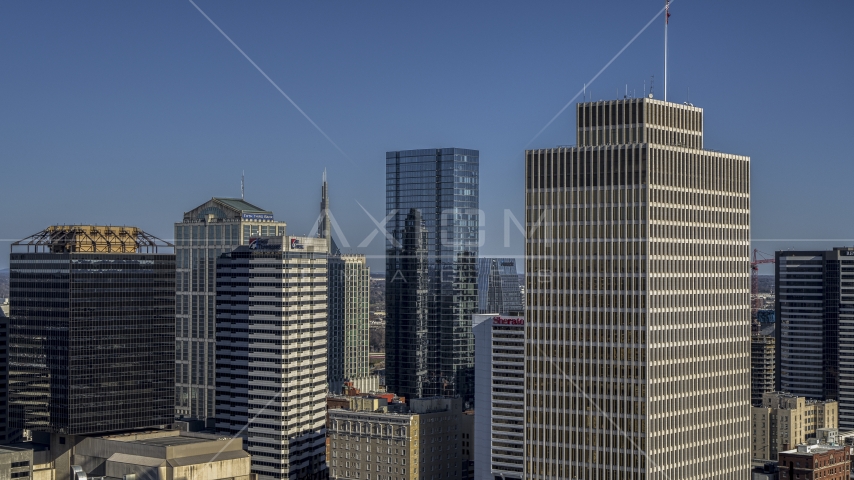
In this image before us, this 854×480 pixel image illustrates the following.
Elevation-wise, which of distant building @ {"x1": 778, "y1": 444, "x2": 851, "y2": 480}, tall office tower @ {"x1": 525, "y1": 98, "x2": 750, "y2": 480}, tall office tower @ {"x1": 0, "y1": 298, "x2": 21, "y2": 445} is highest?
tall office tower @ {"x1": 525, "y1": 98, "x2": 750, "y2": 480}

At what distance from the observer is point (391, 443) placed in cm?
19125

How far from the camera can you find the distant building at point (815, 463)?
176 metres

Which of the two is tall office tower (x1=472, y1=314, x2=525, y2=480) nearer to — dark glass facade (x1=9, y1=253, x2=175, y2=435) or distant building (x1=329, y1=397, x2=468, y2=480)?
distant building (x1=329, y1=397, x2=468, y2=480)

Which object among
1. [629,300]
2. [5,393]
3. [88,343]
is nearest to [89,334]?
[88,343]

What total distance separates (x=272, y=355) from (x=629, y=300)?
93662mm

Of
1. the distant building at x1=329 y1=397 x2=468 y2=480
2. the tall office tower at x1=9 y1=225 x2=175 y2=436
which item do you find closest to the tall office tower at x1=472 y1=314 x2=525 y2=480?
the distant building at x1=329 y1=397 x2=468 y2=480

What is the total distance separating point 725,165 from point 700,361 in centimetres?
2272

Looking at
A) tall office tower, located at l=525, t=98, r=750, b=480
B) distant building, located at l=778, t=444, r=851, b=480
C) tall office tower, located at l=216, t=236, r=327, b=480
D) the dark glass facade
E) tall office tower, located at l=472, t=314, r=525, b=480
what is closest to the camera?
tall office tower, located at l=525, t=98, r=750, b=480

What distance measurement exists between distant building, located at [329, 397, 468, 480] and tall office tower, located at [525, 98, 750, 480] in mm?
77111

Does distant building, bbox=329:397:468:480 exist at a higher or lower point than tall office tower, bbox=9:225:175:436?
lower

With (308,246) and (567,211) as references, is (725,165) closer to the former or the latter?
(567,211)

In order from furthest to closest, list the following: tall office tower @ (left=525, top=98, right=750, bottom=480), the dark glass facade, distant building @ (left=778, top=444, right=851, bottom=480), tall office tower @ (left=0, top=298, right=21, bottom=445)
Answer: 1. tall office tower @ (left=0, top=298, right=21, bottom=445)
2. the dark glass facade
3. distant building @ (left=778, top=444, right=851, bottom=480)
4. tall office tower @ (left=525, top=98, right=750, bottom=480)

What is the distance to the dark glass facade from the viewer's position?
610ft

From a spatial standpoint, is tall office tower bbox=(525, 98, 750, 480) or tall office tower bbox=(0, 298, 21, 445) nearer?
tall office tower bbox=(525, 98, 750, 480)
